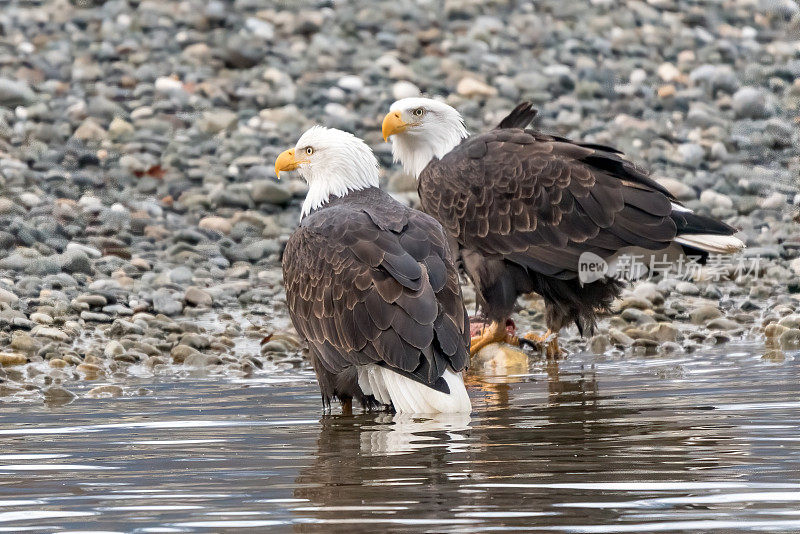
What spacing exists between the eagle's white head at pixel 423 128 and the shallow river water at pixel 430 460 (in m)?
2.11

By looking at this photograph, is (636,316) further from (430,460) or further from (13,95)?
(13,95)

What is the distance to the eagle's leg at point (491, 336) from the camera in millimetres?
8250

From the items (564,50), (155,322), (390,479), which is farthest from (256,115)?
(390,479)

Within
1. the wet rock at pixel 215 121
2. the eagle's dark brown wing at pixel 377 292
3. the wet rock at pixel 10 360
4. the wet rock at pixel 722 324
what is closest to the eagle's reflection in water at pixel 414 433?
the eagle's dark brown wing at pixel 377 292

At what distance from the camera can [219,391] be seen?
6.95 metres

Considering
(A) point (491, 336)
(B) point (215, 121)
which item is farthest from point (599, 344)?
(B) point (215, 121)

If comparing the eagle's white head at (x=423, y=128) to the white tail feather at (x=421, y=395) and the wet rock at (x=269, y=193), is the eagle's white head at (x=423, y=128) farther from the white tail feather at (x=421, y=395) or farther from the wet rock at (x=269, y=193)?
the white tail feather at (x=421, y=395)

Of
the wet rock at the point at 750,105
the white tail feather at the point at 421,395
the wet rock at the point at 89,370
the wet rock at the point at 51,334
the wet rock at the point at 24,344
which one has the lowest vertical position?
the white tail feather at the point at 421,395

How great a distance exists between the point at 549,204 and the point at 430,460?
11.7 feet

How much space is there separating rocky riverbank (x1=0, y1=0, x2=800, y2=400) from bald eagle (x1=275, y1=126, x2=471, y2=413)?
1200 mm

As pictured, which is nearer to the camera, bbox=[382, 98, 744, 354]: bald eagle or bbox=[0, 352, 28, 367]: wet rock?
bbox=[0, 352, 28, 367]: wet rock

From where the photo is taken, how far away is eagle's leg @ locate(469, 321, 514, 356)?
8.25 m

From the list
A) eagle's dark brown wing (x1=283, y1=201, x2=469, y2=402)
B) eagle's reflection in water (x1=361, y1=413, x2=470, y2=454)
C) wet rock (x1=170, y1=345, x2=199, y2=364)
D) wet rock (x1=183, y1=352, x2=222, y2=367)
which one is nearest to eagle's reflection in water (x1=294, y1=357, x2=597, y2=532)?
eagle's reflection in water (x1=361, y1=413, x2=470, y2=454)

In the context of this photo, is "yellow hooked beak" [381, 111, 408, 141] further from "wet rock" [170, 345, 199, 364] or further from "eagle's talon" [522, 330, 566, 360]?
"wet rock" [170, 345, 199, 364]
